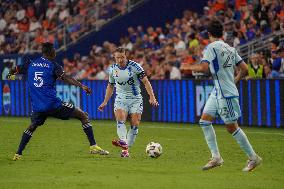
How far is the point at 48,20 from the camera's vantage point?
1371 inches

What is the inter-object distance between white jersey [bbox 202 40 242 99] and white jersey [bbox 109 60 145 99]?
3338 millimetres

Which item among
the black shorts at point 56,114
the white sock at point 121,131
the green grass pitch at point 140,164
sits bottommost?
the green grass pitch at point 140,164

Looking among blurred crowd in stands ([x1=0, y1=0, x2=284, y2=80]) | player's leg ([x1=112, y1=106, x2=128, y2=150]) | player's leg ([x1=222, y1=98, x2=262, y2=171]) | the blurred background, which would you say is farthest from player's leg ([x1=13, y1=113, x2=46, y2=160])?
blurred crowd in stands ([x1=0, y1=0, x2=284, y2=80])

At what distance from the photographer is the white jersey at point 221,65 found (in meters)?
12.2

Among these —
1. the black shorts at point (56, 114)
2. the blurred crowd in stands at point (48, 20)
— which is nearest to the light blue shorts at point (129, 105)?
the black shorts at point (56, 114)

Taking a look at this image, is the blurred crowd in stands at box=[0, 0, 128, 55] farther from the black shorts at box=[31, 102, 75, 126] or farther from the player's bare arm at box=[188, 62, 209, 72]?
Result: the player's bare arm at box=[188, 62, 209, 72]

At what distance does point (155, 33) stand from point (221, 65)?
17234 mm

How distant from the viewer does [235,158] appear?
14445 mm

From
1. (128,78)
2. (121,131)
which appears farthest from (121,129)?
(128,78)

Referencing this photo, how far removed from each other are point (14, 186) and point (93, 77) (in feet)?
59.8

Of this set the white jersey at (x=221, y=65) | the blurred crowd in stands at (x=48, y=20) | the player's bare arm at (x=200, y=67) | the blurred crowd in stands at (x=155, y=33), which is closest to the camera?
the player's bare arm at (x=200, y=67)

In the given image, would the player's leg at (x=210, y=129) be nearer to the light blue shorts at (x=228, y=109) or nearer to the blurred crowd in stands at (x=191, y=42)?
the light blue shorts at (x=228, y=109)

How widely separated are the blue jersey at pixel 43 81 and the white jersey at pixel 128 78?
1363 mm

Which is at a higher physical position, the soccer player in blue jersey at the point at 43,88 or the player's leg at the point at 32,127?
the soccer player in blue jersey at the point at 43,88
